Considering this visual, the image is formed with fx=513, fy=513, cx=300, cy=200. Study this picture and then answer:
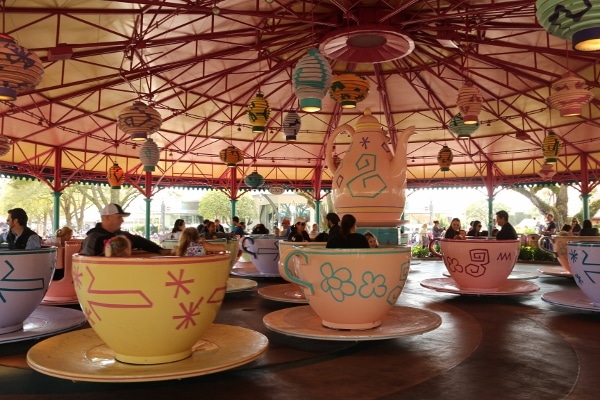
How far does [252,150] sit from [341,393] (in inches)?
660

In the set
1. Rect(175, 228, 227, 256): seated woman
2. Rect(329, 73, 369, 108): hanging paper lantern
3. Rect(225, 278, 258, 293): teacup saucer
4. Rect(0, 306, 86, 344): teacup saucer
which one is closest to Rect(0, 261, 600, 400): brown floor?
Rect(0, 306, 86, 344): teacup saucer

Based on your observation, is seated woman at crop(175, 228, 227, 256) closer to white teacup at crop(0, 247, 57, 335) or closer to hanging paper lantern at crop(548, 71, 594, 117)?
white teacup at crop(0, 247, 57, 335)

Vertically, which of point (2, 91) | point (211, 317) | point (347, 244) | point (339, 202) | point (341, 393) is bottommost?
point (341, 393)

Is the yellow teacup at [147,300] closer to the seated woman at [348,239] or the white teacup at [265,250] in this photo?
the seated woman at [348,239]

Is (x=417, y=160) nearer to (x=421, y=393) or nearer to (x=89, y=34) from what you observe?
(x=89, y=34)

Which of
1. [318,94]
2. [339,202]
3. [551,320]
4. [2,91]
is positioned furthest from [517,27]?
[2,91]

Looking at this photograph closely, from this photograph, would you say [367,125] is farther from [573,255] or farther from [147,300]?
[147,300]

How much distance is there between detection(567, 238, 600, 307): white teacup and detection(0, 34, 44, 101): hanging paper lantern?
5.36m

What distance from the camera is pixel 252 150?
1861cm

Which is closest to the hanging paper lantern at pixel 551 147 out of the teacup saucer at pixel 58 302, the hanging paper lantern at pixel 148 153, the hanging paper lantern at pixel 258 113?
the hanging paper lantern at pixel 258 113

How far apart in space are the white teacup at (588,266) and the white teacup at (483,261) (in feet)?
2.73

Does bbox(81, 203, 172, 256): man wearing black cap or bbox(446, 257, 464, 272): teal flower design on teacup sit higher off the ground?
bbox(81, 203, 172, 256): man wearing black cap

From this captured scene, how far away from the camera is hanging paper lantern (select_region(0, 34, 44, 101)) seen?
5113mm

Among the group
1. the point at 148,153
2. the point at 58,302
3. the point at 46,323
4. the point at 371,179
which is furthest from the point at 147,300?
the point at 148,153
